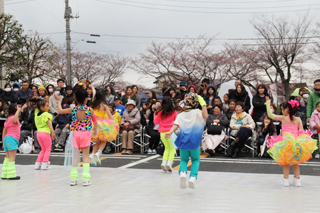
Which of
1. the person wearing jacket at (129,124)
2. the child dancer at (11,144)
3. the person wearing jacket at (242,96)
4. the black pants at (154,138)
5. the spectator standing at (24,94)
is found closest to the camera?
the child dancer at (11,144)

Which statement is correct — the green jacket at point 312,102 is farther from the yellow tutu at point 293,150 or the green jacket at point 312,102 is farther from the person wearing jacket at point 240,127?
the yellow tutu at point 293,150

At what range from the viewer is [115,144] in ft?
36.6

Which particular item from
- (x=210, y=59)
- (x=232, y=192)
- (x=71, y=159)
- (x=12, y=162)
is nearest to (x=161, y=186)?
(x=232, y=192)

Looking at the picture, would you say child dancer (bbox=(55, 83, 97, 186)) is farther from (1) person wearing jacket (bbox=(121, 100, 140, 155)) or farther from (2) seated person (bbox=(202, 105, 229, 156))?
(2) seated person (bbox=(202, 105, 229, 156))

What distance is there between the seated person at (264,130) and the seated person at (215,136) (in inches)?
41.1

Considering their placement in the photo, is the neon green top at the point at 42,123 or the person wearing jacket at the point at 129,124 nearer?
the neon green top at the point at 42,123

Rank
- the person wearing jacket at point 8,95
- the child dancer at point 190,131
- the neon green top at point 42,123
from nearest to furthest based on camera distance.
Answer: the child dancer at point 190,131, the neon green top at point 42,123, the person wearing jacket at point 8,95

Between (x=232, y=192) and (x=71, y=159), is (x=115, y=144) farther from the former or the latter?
(x=232, y=192)

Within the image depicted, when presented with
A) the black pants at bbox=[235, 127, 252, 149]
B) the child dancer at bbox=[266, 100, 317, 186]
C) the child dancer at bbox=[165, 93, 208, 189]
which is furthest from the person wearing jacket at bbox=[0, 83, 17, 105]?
the child dancer at bbox=[266, 100, 317, 186]

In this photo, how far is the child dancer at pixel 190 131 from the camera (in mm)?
5551

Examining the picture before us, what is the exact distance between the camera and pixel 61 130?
11.6 metres

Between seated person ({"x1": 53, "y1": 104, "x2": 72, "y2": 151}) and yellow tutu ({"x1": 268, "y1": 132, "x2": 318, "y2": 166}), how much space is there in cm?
763

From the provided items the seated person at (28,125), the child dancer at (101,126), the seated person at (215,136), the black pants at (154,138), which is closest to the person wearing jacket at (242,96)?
the seated person at (215,136)

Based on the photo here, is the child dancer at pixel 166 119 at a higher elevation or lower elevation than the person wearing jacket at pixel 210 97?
lower
